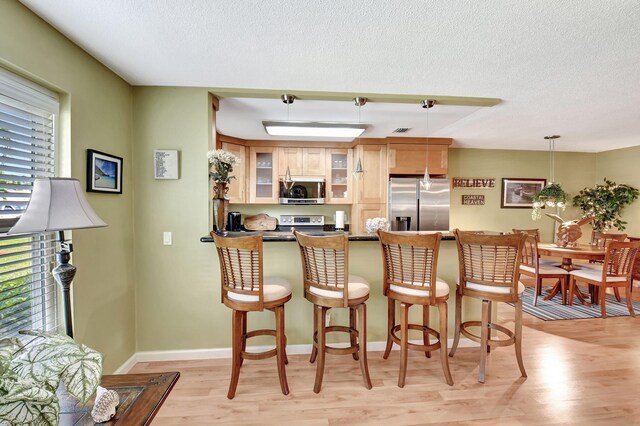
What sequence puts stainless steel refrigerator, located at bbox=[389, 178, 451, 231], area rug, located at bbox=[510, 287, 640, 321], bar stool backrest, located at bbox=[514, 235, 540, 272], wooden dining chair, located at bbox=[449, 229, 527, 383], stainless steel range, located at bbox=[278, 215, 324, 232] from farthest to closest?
stainless steel range, located at bbox=[278, 215, 324, 232], stainless steel refrigerator, located at bbox=[389, 178, 451, 231], bar stool backrest, located at bbox=[514, 235, 540, 272], area rug, located at bbox=[510, 287, 640, 321], wooden dining chair, located at bbox=[449, 229, 527, 383]

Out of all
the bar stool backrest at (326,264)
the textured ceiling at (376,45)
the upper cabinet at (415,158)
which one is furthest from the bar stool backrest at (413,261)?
the upper cabinet at (415,158)

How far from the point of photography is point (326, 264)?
202 cm

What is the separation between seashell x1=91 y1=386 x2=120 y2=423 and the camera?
0.94 m

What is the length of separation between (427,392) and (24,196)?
2.75 meters

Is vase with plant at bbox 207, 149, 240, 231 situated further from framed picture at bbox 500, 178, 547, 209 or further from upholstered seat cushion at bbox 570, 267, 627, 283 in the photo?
framed picture at bbox 500, 178, 547, 209

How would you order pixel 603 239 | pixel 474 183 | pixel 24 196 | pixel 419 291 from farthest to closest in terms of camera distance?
pixel 474 183 < pixel 603 239 < pixel 419 291 < pixel 24 196

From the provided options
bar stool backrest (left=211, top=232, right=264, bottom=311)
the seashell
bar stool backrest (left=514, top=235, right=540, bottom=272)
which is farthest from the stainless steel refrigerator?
the seashell

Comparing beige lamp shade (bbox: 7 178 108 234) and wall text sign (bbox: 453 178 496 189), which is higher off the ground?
wall text sign (bbox: 453 178 496 189)

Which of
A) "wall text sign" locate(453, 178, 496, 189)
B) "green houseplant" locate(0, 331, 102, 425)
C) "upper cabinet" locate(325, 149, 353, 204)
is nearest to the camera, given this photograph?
"green houseplant" locate(0, 331, 102, 425)

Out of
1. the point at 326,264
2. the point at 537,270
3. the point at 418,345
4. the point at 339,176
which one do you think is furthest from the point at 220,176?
the point at 537,270

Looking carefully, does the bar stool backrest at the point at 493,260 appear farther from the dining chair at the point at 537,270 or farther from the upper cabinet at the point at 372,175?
the upper cabinet at the point at 372,175

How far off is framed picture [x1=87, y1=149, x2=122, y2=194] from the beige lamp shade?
0.85 meters

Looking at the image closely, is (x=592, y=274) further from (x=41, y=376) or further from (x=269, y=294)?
(x=41, y=376)

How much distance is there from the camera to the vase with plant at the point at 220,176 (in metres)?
2.39
